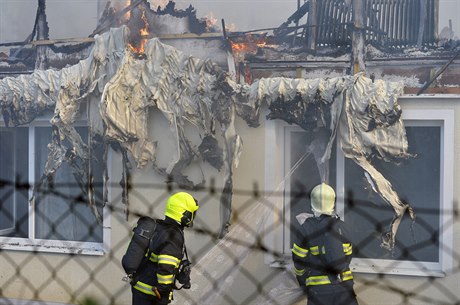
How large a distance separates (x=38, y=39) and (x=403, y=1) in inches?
148

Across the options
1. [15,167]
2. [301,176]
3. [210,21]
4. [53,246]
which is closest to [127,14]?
[210,21]

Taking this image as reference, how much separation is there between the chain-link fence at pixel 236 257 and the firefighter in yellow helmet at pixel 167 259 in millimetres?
747

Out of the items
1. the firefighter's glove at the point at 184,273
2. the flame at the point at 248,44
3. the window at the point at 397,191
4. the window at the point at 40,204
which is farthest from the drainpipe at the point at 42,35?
the firefighter's glove at the point at 184,273

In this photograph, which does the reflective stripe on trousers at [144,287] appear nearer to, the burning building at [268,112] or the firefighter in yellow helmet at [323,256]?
the firefighter in yellow helmet at [323,256]

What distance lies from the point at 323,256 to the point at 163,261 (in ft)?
3.69

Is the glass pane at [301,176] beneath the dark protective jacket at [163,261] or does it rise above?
above

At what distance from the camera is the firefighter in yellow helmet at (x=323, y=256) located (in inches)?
174

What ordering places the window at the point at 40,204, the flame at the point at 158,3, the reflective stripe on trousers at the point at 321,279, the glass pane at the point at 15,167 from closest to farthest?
the reflective stripe on trousers at the point at 321,279 → the flame at the point at 158,3 → the window at the point at 40,204 → the glass pane at the point at 15,167

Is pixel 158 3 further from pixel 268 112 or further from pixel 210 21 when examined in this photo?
pixel 268 112

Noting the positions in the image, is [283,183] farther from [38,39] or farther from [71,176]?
[38,39]

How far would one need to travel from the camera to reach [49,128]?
692 centimetres

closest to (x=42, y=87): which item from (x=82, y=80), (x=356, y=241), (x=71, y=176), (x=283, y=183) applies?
(x=82, y=80)

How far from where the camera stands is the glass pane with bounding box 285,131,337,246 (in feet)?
19.2

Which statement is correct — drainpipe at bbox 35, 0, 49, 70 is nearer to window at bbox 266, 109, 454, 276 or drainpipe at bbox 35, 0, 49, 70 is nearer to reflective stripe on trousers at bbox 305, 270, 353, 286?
window at bbox 266, 109, 454, 276
